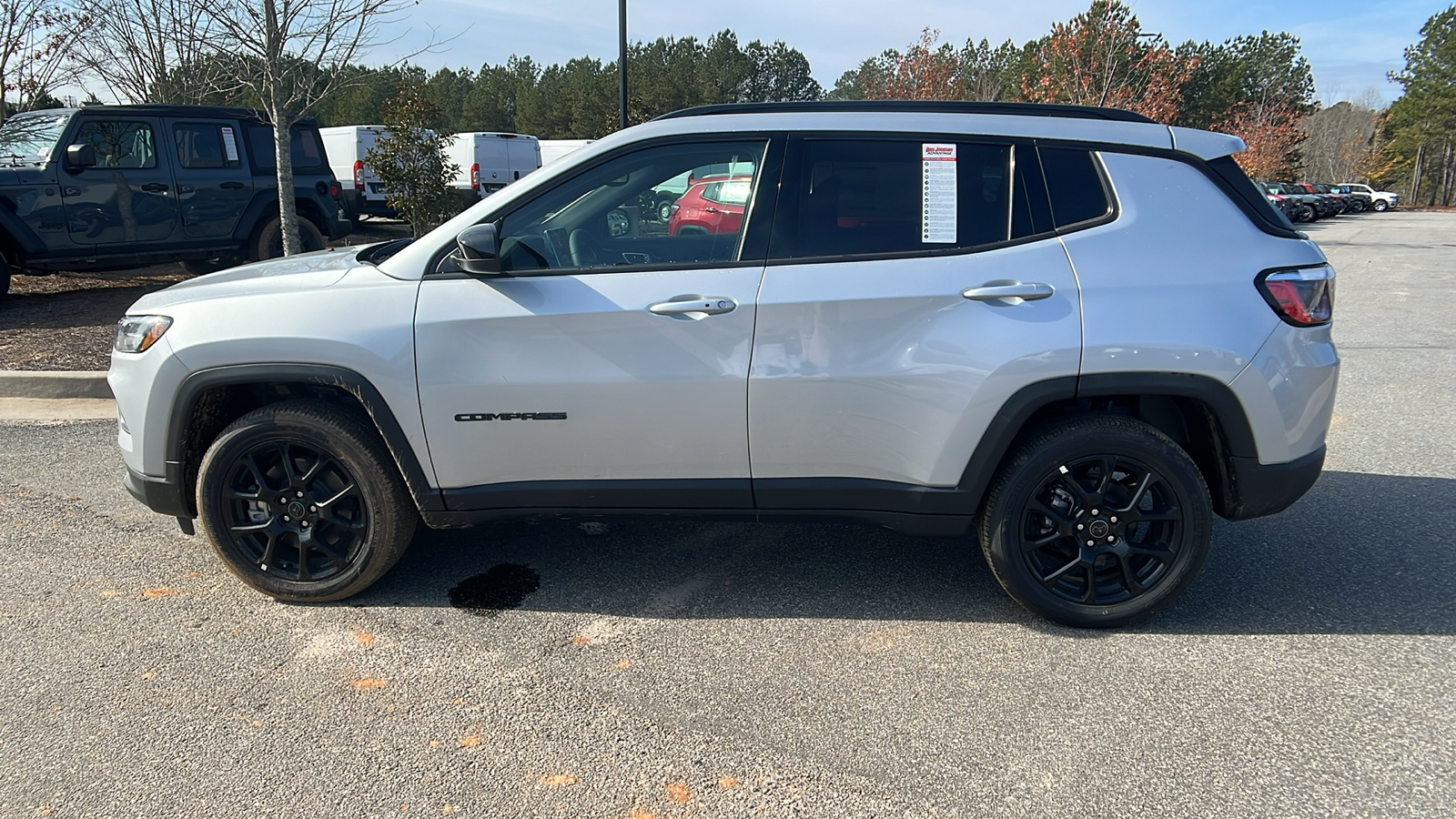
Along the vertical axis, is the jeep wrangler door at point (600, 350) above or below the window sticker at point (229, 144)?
below

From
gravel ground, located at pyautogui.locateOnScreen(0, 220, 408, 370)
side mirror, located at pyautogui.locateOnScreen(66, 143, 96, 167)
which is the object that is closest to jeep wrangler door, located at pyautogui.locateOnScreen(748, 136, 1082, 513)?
gravel ground, located at pyautogui.locateOnScreen(0, 220, 408, 370)

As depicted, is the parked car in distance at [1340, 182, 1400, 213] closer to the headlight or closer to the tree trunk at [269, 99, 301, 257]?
the tree trunk at [269, 99, 301, 257]

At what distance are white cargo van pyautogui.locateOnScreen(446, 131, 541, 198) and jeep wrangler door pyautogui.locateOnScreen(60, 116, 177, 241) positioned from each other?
10792 mm

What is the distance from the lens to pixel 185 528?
373 cm

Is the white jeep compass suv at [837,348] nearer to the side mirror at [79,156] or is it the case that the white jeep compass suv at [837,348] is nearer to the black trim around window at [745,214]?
the black trim around window at [745,214]

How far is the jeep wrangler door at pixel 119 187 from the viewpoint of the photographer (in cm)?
949

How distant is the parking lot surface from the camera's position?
8.27 feet

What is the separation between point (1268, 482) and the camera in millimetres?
3268

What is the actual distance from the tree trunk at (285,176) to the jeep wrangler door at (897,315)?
7295 mm

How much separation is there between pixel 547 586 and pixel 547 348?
105cm

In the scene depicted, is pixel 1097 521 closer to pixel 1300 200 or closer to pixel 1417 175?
pixel 1300 200

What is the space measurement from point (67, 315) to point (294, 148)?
3380 millimetres

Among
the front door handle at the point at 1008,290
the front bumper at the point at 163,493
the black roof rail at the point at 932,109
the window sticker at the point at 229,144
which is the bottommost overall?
the front bumper at the point at 163,493

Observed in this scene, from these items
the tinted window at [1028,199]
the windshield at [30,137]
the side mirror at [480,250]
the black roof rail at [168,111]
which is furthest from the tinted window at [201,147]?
the tinted window at [1028,199]
